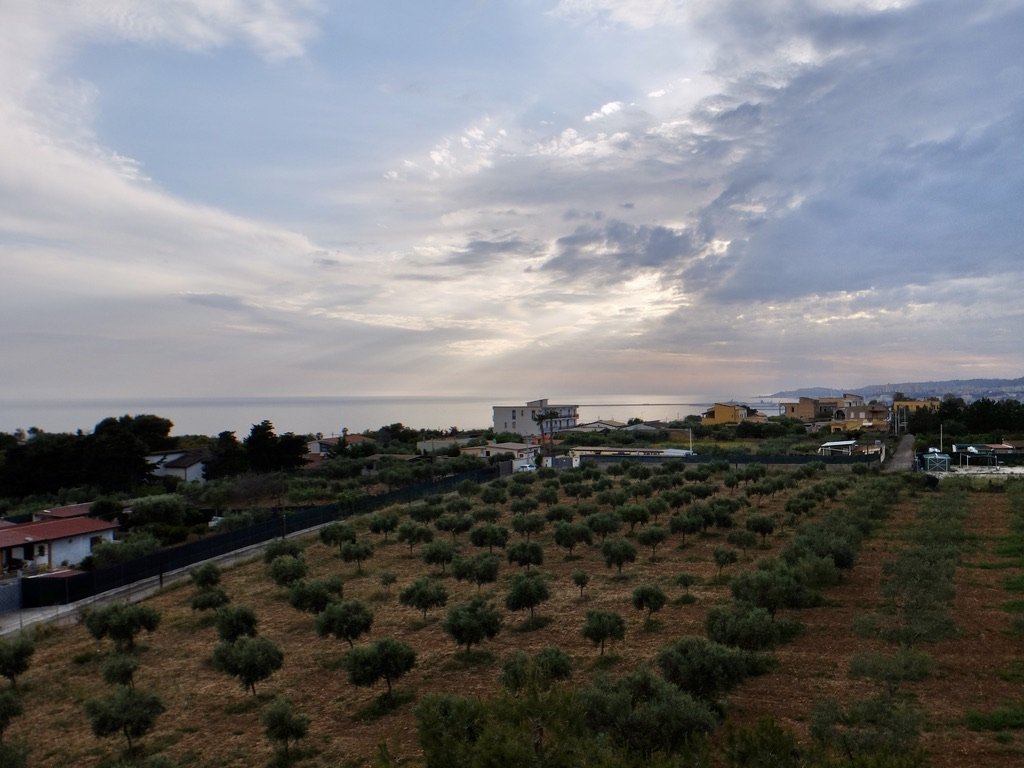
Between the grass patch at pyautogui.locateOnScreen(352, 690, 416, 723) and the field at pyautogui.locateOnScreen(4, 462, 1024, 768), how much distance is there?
6cm

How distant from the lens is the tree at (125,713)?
12.2 m

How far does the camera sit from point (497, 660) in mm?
15648

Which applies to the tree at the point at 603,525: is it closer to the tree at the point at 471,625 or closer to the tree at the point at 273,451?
the tree at the point at 471,625

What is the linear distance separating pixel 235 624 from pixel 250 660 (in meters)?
3.85

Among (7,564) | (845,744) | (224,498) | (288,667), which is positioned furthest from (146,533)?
(845,744)

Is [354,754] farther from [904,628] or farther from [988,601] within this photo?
[988,601]

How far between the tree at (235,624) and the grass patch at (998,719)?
15.2 meters

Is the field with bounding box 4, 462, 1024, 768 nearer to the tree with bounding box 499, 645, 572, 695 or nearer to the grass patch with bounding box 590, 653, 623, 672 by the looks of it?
the grass patch with bounding box 590, 653, 623, 672

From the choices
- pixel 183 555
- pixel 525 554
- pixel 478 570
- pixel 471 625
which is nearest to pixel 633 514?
pixel 525 554

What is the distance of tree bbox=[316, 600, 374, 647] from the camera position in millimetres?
16531

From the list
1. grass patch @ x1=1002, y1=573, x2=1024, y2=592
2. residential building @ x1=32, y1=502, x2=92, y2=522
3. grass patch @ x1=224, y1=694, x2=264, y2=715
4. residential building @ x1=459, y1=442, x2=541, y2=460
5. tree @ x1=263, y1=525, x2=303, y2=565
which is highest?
residential building @ x1=459, y1=442, x2=541, y2=460

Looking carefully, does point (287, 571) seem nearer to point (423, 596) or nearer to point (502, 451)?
point (423, 596)

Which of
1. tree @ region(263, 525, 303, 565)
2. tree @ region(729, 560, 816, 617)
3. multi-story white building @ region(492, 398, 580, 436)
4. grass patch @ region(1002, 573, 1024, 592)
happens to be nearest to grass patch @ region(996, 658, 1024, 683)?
tree @ region(729, 560, 816, 617)

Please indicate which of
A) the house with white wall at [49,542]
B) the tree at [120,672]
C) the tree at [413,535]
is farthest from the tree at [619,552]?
the house with white wall at [49,542]
